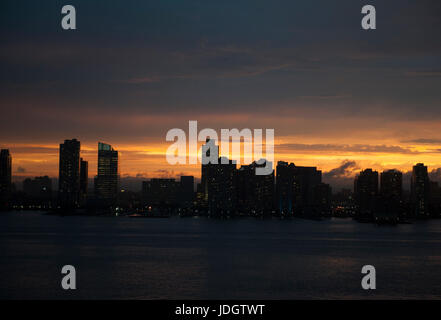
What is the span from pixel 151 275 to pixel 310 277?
47.5 feet

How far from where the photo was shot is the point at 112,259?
210 feet

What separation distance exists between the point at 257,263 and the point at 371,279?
1439 centimetres
